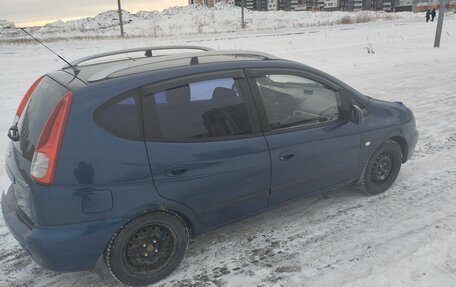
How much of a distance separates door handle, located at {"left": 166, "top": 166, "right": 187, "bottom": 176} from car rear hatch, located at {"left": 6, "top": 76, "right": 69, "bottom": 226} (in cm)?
92

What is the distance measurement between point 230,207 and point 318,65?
10573mm

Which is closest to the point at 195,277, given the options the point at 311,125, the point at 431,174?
the point at 311,125

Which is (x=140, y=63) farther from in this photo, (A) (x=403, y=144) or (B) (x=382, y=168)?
(A) (x=403, y=144)

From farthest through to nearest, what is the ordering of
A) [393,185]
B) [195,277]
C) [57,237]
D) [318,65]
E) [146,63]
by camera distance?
1. [318,65]
2. [393,185]
3. [146,63]
4. [195,277]
5. [57,237]

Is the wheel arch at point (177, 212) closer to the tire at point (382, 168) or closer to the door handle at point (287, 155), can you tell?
the door handle at point (287, 155)

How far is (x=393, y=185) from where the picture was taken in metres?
4.72

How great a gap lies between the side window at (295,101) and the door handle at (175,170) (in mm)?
926

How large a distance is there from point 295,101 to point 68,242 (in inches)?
92.2

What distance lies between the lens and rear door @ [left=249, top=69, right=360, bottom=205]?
138 inches

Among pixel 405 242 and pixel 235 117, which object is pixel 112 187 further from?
pixel 405 242

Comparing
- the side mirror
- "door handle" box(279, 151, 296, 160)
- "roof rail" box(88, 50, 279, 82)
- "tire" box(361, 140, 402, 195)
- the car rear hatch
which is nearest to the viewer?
the car rear hatch

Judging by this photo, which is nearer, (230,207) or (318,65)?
(230,207)

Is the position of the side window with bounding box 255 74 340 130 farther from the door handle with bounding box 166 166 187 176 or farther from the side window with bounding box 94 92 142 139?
the side window with bounding box 94 92 142 139

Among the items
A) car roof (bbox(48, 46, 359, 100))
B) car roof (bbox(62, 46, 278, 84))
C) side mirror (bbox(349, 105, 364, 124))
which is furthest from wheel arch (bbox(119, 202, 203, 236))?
side mirror (bbox(349, 105, 364, 124))
